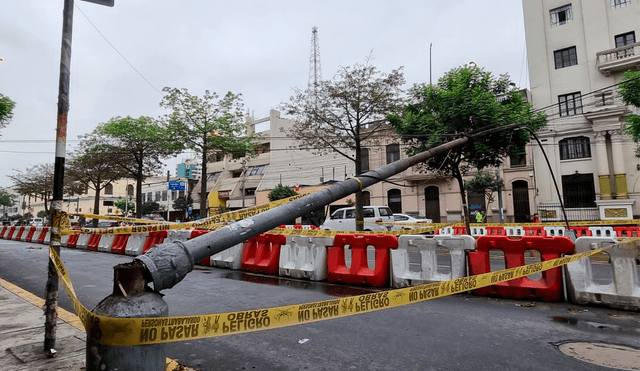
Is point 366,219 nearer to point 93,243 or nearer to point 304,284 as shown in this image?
point 304,284

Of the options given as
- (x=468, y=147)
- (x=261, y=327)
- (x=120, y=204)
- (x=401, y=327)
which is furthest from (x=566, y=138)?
(x=120, y=204)

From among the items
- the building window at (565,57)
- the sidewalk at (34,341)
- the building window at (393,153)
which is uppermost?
the building window at (565,57)

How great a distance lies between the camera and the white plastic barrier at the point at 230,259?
31.8 feet

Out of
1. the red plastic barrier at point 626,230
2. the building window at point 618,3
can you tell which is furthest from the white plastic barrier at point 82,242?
the building window at point 618,3

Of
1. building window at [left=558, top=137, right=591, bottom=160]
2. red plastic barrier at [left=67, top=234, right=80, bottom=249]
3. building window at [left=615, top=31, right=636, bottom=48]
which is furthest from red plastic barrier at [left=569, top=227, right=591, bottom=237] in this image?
red plastic barrier at [left=67, top=234, right=80, bottom=249]

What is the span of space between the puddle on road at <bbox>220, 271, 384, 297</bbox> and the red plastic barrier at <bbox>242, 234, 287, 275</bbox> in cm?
29

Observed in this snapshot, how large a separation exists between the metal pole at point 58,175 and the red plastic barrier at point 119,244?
1205 cm

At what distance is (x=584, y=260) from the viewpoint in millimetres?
5637

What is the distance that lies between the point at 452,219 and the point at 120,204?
174 feet

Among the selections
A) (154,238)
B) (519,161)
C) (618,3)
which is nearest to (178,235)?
(154,238)

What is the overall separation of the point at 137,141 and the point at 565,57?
31.5 m

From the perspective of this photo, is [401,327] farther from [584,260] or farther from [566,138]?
[566,138]

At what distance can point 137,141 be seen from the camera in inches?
1083

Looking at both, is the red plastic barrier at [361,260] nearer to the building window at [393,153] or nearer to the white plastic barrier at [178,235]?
the white plastic barrier at [178,235]
